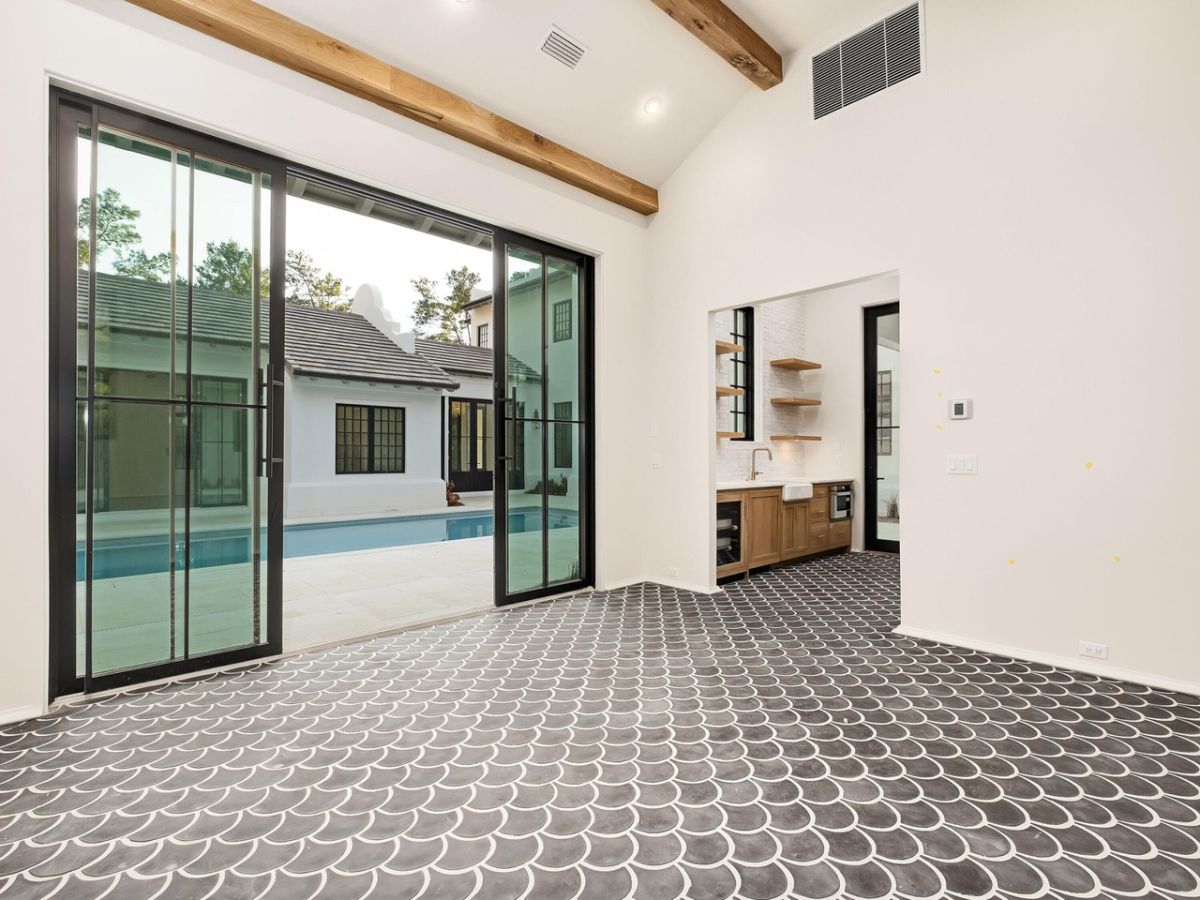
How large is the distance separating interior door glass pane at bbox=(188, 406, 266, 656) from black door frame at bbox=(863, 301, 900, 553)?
5948mm

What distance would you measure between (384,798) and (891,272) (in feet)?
12.4

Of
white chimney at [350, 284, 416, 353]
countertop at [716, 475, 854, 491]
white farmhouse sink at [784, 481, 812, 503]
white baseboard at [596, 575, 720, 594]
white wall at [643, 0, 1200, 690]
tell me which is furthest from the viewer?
white chimney at [350, 284, 416, 353]

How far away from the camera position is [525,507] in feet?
14.6

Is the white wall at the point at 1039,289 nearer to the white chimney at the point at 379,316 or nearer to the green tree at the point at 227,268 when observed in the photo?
the green tree at the point at 227,268

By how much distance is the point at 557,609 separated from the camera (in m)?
4.30

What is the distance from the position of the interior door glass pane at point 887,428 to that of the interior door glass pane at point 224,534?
6007 millimetres

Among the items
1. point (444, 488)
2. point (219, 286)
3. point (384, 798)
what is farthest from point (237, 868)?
point (444, 488)

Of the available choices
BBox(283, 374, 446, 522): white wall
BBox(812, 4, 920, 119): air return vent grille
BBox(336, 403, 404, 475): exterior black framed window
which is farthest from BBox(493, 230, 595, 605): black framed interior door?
BBox(336, 403, 404, 475): exterior black framed window

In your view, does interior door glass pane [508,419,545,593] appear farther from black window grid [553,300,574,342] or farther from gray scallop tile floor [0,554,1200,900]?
gray scallop tile floor [0,554,1200,900]

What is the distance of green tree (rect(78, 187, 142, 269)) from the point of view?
2.71 m

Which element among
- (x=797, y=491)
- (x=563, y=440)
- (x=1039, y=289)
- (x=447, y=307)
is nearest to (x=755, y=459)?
(x=797, y=491)

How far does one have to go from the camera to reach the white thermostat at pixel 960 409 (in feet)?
11.3

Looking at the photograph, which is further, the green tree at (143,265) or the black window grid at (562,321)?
the black window grid at (562,321)

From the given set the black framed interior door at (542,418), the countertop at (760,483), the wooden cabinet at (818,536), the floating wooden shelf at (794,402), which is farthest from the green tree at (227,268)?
the wooden cabinet at (818,536)
